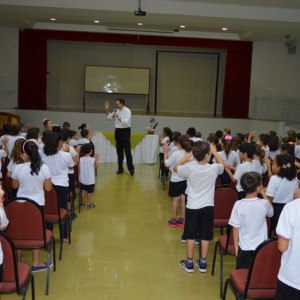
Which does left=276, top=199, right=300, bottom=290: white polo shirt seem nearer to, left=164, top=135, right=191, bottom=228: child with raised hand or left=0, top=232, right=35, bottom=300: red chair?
left=0, top=232, right=35, bottom=300: red chair

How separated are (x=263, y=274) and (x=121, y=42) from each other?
1160 centimetres

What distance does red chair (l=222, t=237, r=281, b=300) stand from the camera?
278cm

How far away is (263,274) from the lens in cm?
287

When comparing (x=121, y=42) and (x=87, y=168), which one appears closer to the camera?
(x=87, y=168)

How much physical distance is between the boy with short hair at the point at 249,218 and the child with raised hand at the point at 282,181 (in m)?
0.86

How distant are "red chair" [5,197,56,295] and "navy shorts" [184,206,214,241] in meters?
1.35

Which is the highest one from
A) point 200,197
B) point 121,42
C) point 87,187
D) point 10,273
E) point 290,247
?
point 121,42

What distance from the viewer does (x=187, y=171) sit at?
4.04 m

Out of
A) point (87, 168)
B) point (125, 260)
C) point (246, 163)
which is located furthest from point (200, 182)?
point (87, 168)

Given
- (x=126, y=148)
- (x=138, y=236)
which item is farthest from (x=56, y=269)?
(x=126, y=148)

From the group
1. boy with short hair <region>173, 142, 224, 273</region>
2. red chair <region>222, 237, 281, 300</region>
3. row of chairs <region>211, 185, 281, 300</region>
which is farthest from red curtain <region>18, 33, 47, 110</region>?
red chair <region>222, 237, 281, 300</region>

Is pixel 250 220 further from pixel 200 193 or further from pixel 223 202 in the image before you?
pixel 223 202

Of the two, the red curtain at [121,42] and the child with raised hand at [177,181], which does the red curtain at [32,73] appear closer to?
the red curtain at [121,42]

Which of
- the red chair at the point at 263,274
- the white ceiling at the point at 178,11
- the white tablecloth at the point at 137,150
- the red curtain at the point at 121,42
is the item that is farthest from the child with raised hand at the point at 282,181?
the red curtain at the point at 121,42
